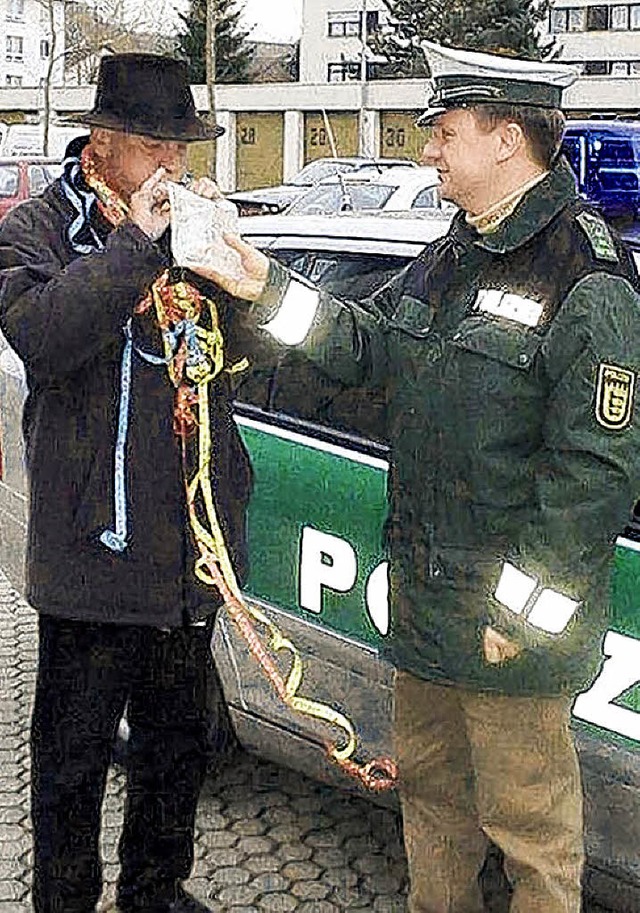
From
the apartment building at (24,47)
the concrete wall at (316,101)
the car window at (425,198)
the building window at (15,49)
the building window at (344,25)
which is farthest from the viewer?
the building window at (15,49)

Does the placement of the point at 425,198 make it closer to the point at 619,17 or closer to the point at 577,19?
the point at 619,17

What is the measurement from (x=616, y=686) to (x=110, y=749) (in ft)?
3.23

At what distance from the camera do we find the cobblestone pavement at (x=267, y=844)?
355cm

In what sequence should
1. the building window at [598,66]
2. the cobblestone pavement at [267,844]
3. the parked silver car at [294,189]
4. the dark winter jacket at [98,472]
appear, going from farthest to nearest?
the building window at [598,66], the parked silver car at [294,189], the cobblestone pavement at [267,844], the dark winter jacket at [98,472]

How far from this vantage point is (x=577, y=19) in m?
51.4

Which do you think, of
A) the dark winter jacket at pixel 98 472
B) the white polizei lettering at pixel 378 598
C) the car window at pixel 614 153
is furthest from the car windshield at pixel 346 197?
the dark winter jacket at pixel 98 472

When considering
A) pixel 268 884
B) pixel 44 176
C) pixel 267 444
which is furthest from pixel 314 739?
pixel 44 176

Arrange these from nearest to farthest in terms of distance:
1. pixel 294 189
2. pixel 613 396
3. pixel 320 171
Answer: pixel 613 396, pixel 294 189, pixel 320 171

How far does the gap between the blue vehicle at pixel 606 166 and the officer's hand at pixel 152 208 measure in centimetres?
148

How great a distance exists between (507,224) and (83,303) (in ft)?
2.36

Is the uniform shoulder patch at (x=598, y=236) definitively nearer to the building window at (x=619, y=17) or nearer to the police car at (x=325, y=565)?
the police car at (x=325, y=565)

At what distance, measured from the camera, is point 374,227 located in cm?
364

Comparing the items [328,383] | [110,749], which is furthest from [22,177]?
[110,749]

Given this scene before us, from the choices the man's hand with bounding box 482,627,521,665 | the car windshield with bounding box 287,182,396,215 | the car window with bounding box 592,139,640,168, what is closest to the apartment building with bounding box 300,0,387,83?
the car windshield with bounding box 287,182,396,215
